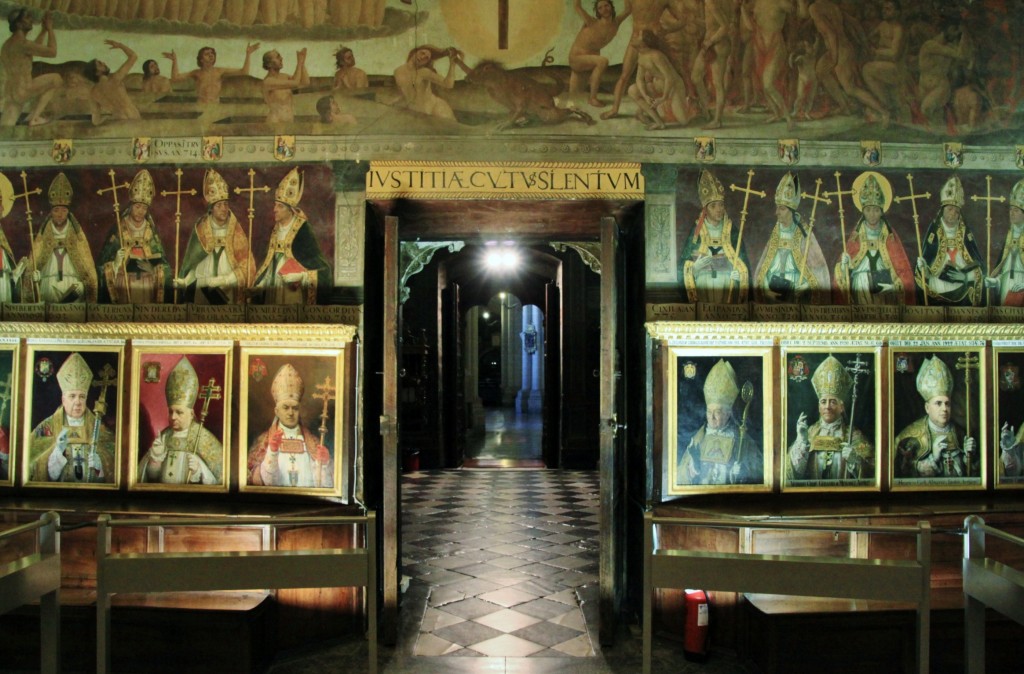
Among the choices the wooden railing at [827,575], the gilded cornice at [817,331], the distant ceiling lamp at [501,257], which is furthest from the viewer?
the distant ceiling lamp at [501,257]

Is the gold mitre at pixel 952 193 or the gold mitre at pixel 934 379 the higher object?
the gold mitre at pixel 952 193

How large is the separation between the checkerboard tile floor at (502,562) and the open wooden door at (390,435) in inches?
13.2

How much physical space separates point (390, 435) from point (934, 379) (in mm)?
3995

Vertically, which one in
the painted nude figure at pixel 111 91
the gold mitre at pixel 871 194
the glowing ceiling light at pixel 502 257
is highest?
the painted nude figure at pixel 111 91

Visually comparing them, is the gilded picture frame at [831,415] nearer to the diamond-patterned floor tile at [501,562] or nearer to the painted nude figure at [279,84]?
the diamond-patterned floor tile at [501,562]

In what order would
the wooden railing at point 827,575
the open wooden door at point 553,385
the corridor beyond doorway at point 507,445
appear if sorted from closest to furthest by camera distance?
the wooden railing at point 827,575, the open wooden door at point 553,385, the corridor beyond doorway at point 507,445

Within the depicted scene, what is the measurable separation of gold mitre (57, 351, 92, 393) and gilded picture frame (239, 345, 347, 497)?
1178 millimetres

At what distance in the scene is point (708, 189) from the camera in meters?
5.16

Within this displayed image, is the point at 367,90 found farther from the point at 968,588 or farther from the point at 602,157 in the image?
the point at 968,588

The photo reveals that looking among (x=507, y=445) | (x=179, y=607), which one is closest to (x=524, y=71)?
(x=179, y=607)

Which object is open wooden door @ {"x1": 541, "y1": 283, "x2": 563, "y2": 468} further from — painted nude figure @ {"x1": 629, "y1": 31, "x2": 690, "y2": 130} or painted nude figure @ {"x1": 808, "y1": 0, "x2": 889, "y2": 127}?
painted nude figure @ {"x1": 808, "y1": 0, "x2": 889, "y2": 127}

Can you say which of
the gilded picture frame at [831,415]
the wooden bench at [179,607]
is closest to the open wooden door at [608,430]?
the gilded picture frame at [831,415]

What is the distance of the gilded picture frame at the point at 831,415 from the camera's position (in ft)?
16.8

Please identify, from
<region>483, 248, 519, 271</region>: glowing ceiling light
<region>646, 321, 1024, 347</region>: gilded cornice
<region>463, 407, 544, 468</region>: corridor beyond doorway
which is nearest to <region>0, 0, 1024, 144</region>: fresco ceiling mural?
<region>646, 321, 1024, 347</region>: gilded cornice
